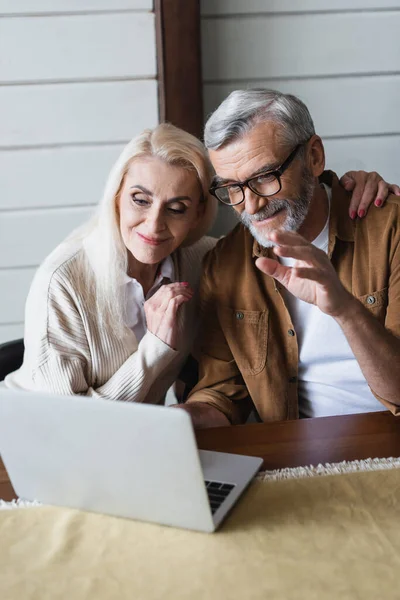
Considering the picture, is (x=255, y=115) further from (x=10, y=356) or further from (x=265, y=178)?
(x=10, y=356)

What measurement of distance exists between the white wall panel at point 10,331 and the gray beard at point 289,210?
3.42ft

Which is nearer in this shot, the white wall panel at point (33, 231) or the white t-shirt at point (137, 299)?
the white t-shirt at point (137, 299)

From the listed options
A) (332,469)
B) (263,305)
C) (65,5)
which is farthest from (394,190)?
(65,5)

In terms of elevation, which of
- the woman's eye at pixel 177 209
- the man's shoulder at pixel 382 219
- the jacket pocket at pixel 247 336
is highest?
the woman's eye at pixel 177 209

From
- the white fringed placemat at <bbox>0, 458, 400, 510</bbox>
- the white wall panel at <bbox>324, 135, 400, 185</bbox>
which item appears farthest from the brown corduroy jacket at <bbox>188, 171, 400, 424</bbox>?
the white fringed placemat at <bbox>0, 458, 400, 510</bbox>

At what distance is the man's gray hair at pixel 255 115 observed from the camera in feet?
5.98

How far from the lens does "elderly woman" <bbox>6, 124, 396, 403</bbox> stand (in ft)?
6.01

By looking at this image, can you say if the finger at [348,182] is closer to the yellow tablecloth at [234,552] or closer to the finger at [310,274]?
the finger at [310,274]

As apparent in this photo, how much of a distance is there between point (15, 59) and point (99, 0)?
1.07 ft

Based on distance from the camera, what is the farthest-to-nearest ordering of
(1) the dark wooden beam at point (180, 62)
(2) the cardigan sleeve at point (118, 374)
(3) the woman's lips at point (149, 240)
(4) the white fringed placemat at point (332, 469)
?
(1) the dark wooden beam at point (180, 62)
(3) the woman's lips at point (149, 240)
(2) the cardigan sleeve at point (118, 374)
(4) the white fringed placemat at point (332, 469)

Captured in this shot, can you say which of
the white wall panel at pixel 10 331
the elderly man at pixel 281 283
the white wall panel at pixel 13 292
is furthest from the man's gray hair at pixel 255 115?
the white wall panel at pixel 10 331

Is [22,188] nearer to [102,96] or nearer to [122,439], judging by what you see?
[102,96]

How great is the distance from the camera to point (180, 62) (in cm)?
229

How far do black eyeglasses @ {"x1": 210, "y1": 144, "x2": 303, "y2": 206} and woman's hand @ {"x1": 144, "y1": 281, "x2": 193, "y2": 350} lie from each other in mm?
268
